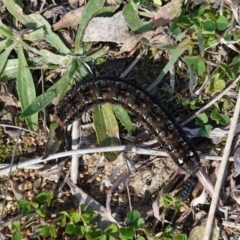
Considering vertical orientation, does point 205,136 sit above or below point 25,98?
below

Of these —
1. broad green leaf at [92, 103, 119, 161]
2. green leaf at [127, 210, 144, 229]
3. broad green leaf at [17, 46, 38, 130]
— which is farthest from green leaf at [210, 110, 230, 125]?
broad green leaf at [17, 46, 38, 130]

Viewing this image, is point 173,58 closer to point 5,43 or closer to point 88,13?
point 88,13

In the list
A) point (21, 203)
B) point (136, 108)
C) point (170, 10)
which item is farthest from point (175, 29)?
point (21, 203)

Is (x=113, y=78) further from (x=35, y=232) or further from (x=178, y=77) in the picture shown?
(x=35, y=232)

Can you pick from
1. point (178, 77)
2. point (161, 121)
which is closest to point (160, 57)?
A: point (178, 77)

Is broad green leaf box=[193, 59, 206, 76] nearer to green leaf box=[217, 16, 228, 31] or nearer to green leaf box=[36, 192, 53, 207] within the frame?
green leaf box=[217, 16, 228, 31]

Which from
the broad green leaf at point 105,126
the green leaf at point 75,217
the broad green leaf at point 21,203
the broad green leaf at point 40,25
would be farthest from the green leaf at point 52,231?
the broad green leaf at point 40,25
